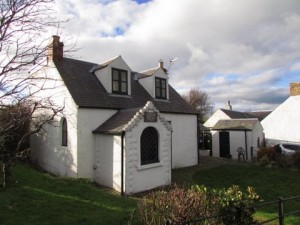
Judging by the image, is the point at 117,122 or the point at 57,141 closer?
the point at 117,122

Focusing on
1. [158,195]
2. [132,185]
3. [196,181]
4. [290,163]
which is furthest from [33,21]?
[290,163]

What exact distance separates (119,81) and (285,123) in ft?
65.3

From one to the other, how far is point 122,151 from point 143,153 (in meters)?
1.46

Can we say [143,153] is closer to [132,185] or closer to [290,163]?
[132,185]

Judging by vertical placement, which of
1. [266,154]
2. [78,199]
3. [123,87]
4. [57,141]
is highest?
[123,87]

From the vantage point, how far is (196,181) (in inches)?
607

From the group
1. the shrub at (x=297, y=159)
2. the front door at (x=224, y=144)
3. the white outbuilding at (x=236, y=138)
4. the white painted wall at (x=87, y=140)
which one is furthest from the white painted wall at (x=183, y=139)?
the front door at (x=224, y=144)

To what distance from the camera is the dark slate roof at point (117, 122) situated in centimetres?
1373

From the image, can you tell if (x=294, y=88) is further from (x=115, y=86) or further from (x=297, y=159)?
(x=115, y=86)

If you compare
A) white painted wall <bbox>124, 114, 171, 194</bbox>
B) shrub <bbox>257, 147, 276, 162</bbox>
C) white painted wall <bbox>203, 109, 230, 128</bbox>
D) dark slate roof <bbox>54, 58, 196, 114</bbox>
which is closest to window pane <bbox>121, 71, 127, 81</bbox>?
dark slate roof <bbox>54, 58, 196, 114</bbox>

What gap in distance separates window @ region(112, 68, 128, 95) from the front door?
14504mm

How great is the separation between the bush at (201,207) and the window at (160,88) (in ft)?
46.2

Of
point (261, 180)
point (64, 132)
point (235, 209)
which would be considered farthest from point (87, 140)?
point (261, 180)

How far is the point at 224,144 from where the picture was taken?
2845cm
